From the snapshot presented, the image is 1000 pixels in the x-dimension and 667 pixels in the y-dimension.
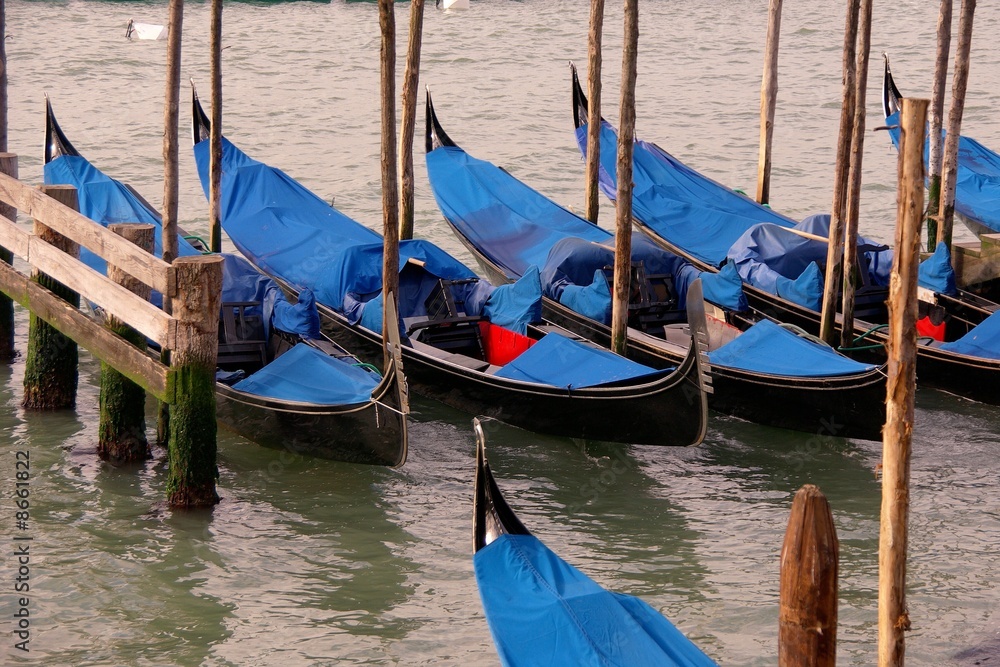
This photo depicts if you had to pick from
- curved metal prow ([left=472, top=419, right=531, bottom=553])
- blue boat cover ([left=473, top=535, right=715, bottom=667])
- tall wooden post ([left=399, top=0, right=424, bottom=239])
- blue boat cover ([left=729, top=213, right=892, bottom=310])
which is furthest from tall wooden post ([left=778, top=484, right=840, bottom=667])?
tall wooden post ([left=399, top=0, right=424, bottom=239])

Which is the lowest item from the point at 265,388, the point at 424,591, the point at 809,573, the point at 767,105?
the point at 424,591

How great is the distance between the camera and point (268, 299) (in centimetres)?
779

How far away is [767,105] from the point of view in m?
11.1

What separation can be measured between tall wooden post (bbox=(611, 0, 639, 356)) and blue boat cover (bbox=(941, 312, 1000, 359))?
79.8 inches

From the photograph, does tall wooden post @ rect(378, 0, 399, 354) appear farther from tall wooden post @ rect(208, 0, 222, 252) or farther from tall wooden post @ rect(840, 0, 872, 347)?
tall wooden post @ rect(840, 0, 872, 347)

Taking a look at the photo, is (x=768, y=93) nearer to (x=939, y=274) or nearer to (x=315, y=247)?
(x=939, y=274)

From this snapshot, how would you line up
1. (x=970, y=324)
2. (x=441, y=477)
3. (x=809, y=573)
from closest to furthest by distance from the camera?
(x=809, y=573) < (x=441, y=477) < (x=970, y=324)

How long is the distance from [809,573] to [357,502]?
3.54 m

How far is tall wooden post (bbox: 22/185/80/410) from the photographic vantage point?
24.0 feet

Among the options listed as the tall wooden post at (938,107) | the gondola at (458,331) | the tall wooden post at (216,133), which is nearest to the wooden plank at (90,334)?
the gondola at (458,331)

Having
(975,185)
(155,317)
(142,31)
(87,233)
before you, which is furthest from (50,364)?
(142,31)

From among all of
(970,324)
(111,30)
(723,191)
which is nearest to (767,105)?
(723,191)

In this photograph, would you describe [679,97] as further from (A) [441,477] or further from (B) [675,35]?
(A) [441,477]

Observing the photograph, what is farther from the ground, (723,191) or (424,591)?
(723,191)
